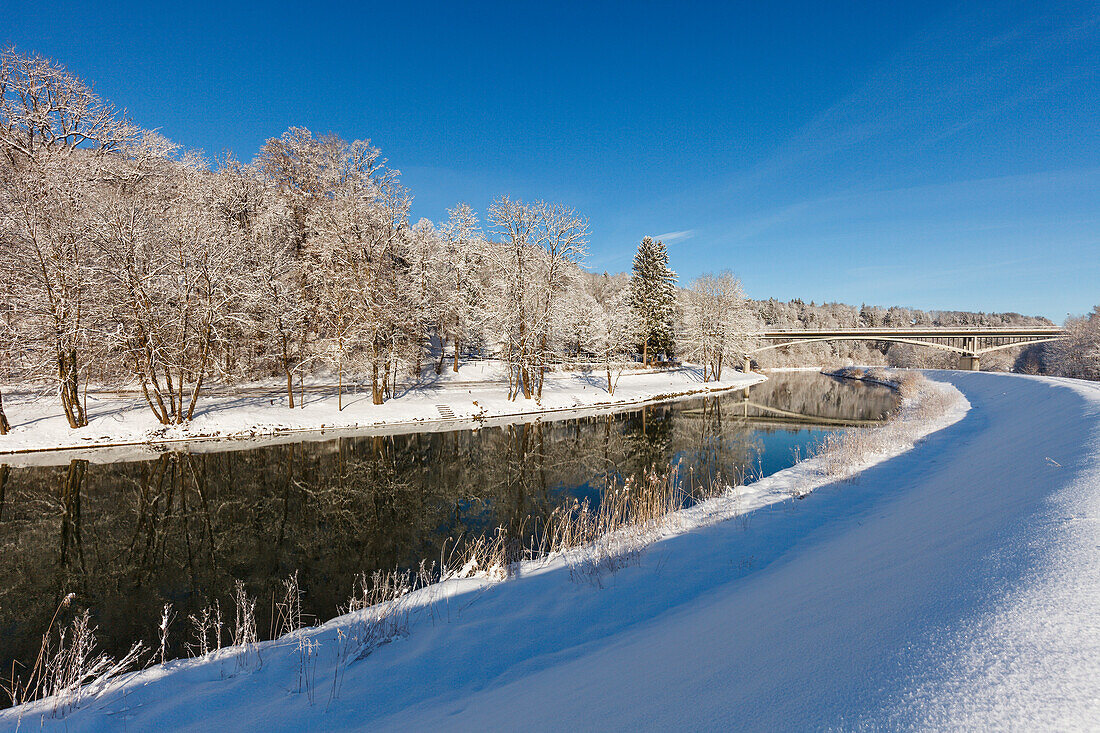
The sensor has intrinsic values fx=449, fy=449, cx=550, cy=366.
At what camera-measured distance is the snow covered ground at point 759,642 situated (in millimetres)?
2318

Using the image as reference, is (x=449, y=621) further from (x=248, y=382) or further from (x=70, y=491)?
(x=248, y=382)

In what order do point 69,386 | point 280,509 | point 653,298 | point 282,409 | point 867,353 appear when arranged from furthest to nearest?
point 867,353
point 653,298
point 282,409
point 69,386
point 280,509

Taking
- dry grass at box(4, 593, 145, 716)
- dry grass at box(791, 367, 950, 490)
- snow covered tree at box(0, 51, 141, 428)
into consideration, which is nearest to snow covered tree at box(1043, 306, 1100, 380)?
dry grass at box(791, 367, 950, 490)

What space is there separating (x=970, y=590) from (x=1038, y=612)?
60 cm

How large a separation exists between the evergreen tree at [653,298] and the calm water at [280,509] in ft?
87.5

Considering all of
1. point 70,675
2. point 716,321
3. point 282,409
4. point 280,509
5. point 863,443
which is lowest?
point 280,509

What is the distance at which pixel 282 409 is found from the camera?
25188 mm

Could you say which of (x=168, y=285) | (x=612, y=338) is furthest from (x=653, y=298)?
(x=168, y=285)

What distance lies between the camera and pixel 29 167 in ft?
63.1

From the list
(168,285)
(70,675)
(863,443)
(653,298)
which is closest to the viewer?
(70,675)

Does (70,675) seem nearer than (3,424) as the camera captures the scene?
Yes

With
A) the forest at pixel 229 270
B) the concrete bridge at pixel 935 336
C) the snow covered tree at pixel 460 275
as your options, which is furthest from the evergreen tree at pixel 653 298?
the snow covered tree at pixel 460 275

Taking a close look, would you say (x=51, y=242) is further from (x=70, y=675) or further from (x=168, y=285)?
(x=70, y=675)

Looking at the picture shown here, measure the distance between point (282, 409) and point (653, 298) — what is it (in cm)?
3858
